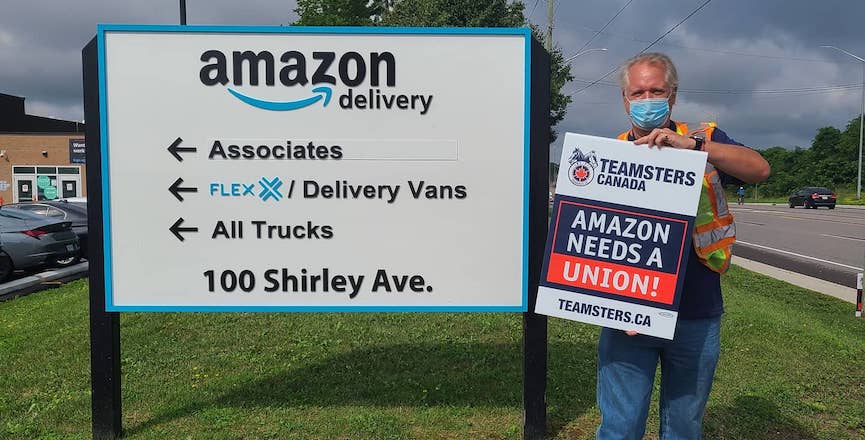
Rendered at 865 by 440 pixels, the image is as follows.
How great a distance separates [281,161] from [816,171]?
69756 millimetres

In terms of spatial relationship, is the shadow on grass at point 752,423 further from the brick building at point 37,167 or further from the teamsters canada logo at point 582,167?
the brick building at point 37,167

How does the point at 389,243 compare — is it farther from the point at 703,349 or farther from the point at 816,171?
the point at 816,171

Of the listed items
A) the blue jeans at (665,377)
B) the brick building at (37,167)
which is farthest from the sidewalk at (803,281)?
the brick building at (37,167)

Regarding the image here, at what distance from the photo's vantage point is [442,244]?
11.8 feet

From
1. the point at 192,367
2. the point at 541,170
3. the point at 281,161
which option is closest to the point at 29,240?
the point at 192,367

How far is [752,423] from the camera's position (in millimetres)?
3764

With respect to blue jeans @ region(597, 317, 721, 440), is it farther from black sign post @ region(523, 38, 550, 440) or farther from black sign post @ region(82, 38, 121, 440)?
black sign post @ region(82, 38, 121, 440)

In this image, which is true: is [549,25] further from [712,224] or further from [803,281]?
[712,224]

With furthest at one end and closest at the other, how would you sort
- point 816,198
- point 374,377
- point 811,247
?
point 816,198 < point 811,247 < point 374,377

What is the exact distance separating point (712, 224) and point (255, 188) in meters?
2.43

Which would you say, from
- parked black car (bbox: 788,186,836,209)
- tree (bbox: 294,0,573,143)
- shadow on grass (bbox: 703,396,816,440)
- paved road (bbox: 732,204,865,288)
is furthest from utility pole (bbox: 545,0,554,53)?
parked black car (bbox: 788,186,836,209)

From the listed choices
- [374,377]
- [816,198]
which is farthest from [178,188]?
[816,198]

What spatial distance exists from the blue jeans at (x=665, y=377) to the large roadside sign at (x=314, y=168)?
1.25 metres

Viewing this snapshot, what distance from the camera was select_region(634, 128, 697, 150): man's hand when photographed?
7.20 feet
